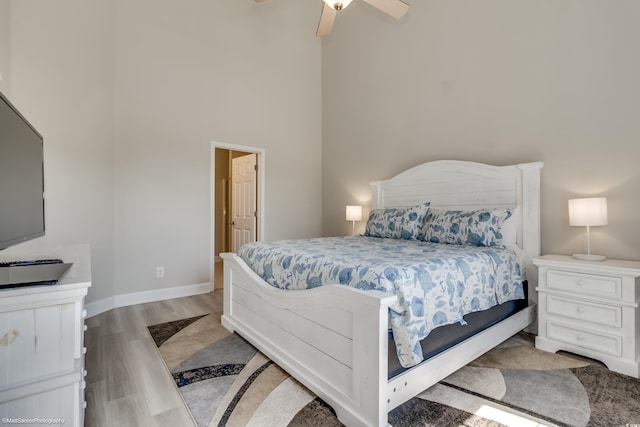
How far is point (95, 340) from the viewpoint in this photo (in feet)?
8.16

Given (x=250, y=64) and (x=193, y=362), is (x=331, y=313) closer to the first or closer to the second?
(x=193, y=362)

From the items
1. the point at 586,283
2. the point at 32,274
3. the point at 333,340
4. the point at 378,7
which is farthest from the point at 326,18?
the point at 586,283

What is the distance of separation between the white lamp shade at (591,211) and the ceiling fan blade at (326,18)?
7.91ft

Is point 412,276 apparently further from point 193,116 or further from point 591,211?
point 193,116

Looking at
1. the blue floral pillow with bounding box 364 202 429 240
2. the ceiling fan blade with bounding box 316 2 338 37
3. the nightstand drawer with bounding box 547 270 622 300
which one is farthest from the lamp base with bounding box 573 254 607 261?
the ceiling fan blade with bounding box 316 2 338 37

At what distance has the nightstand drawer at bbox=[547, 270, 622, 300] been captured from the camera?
2.05 metres

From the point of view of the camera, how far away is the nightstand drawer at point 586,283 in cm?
205

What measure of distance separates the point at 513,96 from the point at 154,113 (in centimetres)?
372

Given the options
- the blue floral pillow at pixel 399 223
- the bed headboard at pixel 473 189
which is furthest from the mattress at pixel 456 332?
the blue floral pillow at pixel 399 223

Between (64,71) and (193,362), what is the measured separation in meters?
2.83

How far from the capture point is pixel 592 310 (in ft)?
7.06

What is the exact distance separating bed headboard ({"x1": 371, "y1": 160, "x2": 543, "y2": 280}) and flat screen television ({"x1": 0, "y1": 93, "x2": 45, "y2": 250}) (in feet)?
10.6

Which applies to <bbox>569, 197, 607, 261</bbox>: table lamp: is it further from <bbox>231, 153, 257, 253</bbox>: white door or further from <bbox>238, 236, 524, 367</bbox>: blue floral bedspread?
<bbox>231, 153, 257, 253</bbox>: white door

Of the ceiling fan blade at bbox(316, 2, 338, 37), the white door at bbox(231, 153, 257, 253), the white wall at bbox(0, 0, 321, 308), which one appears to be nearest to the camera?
the ceiling fan blade at bbox(316, 2, 338, 37)
